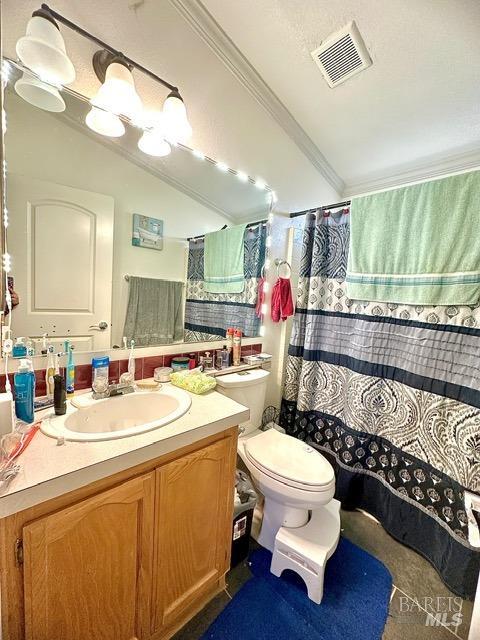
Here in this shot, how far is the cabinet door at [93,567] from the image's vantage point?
0.65 m

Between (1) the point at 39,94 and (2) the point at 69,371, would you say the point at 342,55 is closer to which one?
(1) the point at 39,94

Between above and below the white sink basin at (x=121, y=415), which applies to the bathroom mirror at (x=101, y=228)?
above

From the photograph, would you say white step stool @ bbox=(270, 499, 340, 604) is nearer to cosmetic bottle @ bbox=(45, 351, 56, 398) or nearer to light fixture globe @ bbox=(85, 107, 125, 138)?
cosmetic bottle @ bbox=(45, 351, 56, 398)

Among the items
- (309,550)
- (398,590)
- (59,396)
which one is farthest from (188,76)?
(398,590)

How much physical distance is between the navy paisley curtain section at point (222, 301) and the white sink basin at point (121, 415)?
428 mm

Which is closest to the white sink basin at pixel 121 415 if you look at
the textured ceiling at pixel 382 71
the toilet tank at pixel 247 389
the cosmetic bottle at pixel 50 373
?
the cosmetic bottle at pixel 50 373

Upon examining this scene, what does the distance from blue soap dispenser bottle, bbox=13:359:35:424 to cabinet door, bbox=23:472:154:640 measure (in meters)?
0.35

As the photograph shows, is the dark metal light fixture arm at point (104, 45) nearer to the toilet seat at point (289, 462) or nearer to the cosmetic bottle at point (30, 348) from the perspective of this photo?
the cosmetic bottle at point (30, 348)

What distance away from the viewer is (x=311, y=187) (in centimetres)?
196

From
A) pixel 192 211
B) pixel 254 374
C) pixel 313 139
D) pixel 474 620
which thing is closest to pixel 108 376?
pixel 254 374

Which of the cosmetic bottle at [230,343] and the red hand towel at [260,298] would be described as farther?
the red hand towel at [260,298]

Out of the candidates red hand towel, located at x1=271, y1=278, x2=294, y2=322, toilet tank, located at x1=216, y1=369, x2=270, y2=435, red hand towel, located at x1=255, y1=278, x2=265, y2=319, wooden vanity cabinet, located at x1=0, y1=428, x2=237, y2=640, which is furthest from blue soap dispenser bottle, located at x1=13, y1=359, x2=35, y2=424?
red hand towel, located at x1=271, y1=278, x2=294, y2=322

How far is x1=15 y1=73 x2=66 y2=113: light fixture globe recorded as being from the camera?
0.91 meters

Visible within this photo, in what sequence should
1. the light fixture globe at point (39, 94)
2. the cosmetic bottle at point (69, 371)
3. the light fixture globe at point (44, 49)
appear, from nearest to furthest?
1. the light fixture globe at point (44, 49)
2. the light fixture globe at point (39, 94)
3. the cosmetic bottle at point (69, 371)
